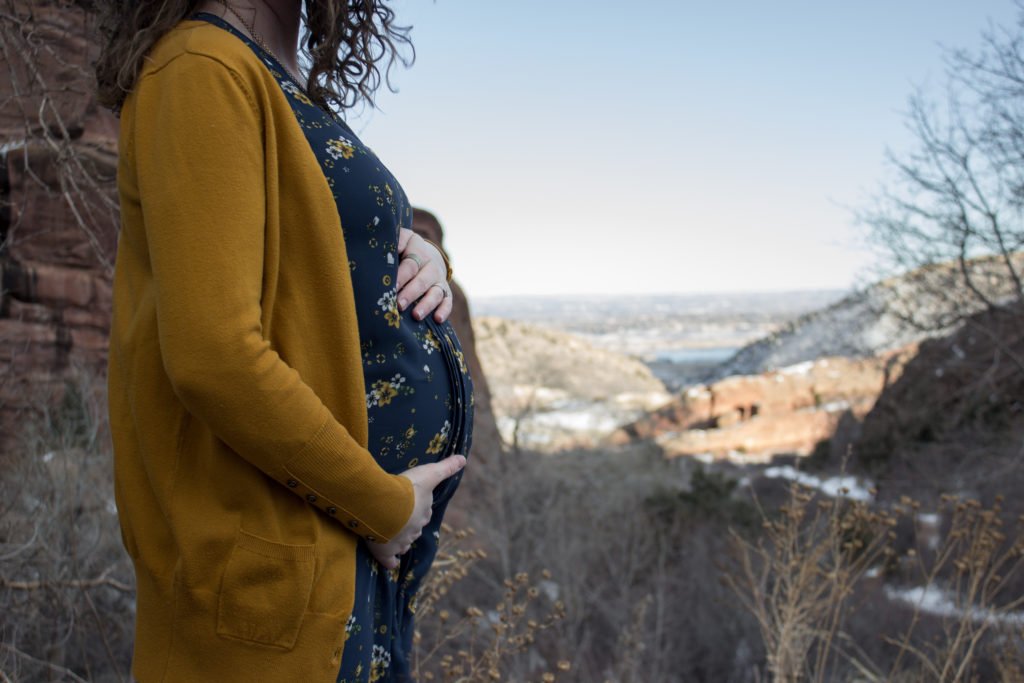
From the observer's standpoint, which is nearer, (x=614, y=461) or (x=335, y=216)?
(x=335, y=216)

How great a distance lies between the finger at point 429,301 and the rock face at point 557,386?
32.9 ft

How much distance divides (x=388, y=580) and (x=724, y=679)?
6.84 m

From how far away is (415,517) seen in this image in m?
1.13

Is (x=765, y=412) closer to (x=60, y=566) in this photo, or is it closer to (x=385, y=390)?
(x=60, y=566)

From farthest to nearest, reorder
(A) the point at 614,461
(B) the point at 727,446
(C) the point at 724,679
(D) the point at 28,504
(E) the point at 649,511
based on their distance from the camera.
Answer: (B) the point at 727,446 → (A) the point at 614,461 → (E) the point at 649,511 → (C) the point at 724,679 → (D) the point at 28,504

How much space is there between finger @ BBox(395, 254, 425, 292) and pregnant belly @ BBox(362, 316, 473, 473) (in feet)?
0.19

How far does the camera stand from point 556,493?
37.2 feet

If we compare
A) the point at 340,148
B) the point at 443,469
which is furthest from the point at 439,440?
the point at 340,148

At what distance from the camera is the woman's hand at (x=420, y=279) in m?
1.26

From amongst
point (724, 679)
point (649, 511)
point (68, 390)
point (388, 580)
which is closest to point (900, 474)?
point (649, 511)

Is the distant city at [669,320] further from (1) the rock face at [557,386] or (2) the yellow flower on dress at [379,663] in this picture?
(2) the yellow flower on dress at [379,663]

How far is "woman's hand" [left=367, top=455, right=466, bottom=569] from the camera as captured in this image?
3.66ft

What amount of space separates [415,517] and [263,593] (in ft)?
0.77

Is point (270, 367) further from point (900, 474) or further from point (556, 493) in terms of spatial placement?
point (900, 474)
